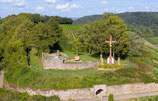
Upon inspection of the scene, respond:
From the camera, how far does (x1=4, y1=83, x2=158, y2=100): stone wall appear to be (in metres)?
28.1

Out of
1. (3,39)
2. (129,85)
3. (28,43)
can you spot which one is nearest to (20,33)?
(28,43)

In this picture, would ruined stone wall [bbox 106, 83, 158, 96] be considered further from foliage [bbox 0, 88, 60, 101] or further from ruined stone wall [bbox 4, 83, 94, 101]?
foliage [bbox 0, 88, 60, 101]

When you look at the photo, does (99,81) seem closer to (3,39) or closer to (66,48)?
(66,48)

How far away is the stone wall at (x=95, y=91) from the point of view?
28.1 meters

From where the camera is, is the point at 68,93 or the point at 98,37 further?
the point at 98,37

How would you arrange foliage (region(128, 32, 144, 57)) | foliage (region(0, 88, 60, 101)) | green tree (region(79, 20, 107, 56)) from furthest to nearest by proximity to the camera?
foliage (region(128, 32, 144, 57)) < green tree (region(79, 20, 107, 56)) < foliage (region(0, 88, 60, 101))

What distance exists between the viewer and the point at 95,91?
29.1 m

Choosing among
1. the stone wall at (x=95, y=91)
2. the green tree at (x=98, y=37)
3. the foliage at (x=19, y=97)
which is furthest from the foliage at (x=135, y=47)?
the foliage at (x=19, y=97)

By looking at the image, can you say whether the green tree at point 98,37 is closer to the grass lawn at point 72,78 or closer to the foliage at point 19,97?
the grass lawn at point 72,78

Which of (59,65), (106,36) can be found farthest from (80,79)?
(106,36)

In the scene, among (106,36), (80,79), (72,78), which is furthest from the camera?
(106,36)

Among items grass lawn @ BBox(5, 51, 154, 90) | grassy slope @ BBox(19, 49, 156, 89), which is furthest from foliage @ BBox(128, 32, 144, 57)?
grassy slope @ BBox(19, 49, 156, 89)

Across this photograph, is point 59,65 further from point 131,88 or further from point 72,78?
point 131,88

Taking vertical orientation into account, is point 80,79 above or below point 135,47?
below
